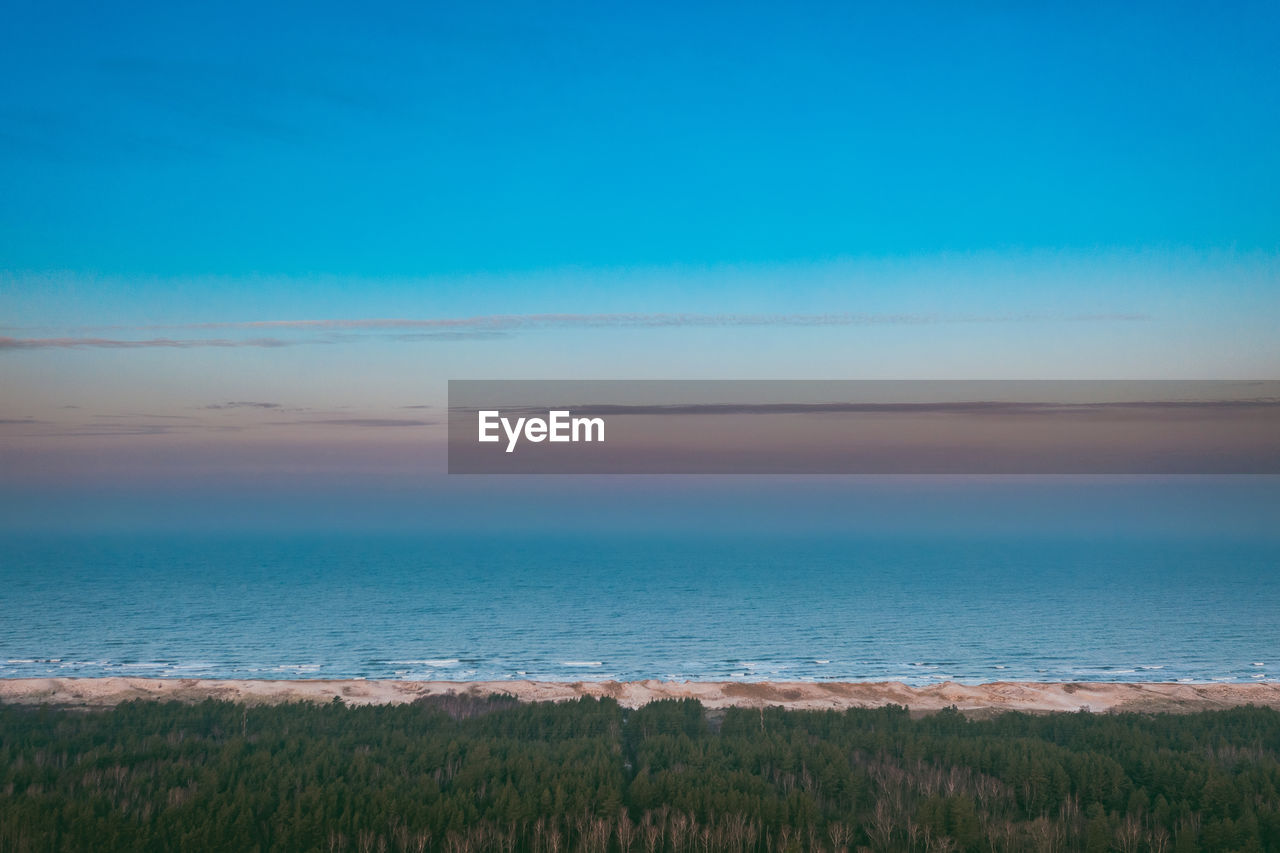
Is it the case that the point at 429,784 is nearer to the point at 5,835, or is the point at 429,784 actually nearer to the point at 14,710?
the point at 5,835

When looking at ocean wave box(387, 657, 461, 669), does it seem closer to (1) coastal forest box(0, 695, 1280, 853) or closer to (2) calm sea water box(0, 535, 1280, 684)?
(2) calm sea water box(0, 535, 1280, 684)

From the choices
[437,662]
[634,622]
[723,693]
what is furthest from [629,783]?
[634,622]

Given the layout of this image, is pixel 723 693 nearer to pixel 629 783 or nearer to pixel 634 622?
pixel 629 783

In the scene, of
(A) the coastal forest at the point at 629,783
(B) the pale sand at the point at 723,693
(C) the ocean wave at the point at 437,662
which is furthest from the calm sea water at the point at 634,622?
(A) the coastal forest at the point at 629,783

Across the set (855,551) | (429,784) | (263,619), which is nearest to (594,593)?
(263,619)

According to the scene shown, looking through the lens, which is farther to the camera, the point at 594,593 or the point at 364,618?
the point at 594,593
